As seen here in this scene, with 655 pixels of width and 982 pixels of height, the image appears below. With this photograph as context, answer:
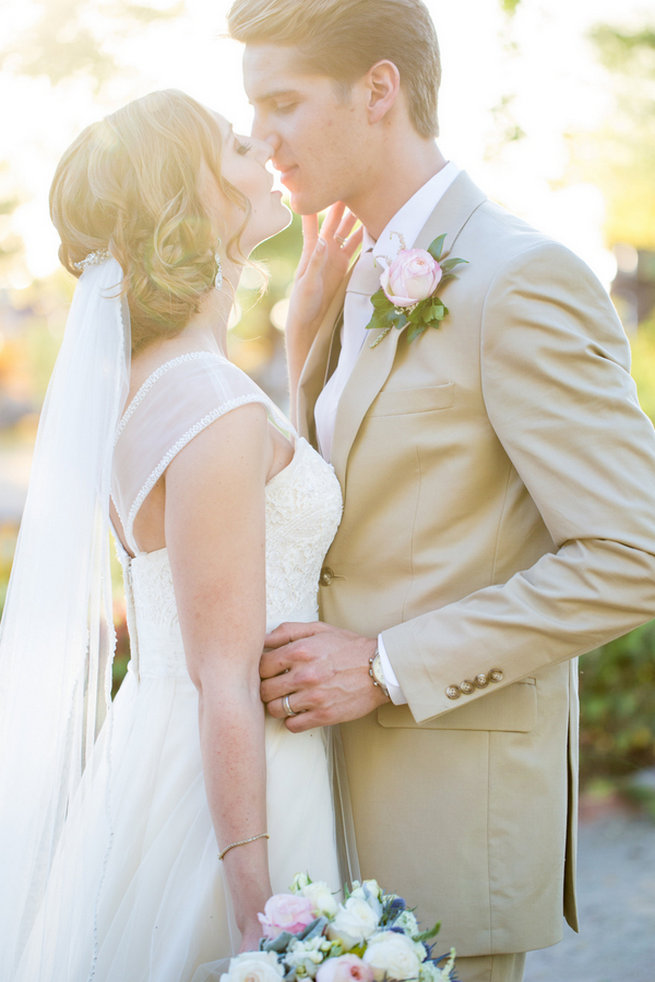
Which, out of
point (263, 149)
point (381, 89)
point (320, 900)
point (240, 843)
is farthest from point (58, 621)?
point (381, 89)

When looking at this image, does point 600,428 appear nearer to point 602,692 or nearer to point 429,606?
point 429,606

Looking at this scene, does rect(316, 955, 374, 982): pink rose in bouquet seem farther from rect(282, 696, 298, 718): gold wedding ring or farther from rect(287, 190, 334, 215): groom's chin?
rect(287, 190, 334, 215): groom's chin

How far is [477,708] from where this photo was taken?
8.30 ft

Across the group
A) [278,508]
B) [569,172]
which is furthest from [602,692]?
[278,508]

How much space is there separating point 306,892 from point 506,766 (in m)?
0.73

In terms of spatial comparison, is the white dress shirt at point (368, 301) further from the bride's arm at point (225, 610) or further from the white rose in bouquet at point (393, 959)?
the white rose in bouquet at point (393, 959)

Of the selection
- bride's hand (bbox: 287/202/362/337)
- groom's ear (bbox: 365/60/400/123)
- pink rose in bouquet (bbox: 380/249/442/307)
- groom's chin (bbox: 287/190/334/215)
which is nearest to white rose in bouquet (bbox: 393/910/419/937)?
pink rose in bouquet (bbox: 380/249/442/307)

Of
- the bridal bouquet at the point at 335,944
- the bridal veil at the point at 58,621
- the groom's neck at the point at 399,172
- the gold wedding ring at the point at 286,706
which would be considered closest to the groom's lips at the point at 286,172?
the groom's neck at the point at 399,172

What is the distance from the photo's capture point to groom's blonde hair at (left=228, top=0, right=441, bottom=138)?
289 cm

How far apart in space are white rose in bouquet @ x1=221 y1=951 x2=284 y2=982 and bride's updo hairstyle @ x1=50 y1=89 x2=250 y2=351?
143 centimetres

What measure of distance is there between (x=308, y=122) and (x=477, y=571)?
1.41m

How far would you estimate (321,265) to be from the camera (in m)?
3.31

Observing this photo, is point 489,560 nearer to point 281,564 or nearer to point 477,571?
point 477,571

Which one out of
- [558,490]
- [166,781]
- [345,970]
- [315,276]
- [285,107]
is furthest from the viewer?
[315,276]
